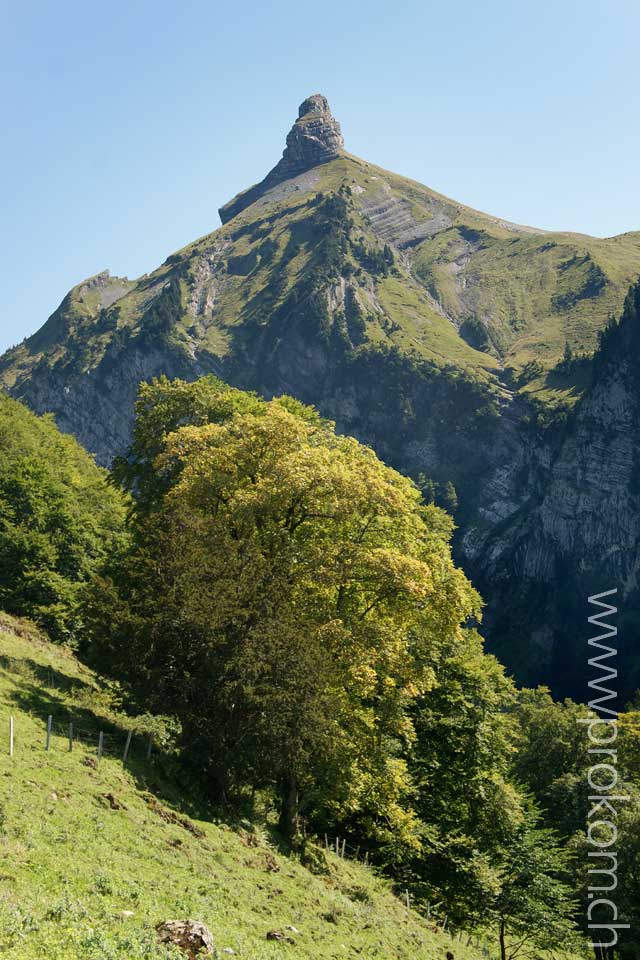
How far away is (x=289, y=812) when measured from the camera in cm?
2750

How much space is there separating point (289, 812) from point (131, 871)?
12.6m

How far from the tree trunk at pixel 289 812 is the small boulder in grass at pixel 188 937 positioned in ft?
46.6

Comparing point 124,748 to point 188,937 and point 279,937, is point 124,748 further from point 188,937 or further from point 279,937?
point 188,937

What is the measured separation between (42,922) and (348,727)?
16.9m

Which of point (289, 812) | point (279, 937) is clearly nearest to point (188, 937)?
point (279, 937)

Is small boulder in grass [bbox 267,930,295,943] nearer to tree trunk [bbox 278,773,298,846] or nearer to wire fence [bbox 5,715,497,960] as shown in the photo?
wire fence [bbox 5,715,497,960]

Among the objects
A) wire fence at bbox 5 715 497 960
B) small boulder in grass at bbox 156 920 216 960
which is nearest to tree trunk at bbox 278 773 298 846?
wire fence at bbox 5 715 497 960

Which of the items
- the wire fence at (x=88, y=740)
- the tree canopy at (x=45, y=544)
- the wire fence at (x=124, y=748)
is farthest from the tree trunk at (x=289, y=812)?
the tree canopy at (x=45, y=544)

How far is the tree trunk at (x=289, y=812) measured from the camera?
27.1 meters

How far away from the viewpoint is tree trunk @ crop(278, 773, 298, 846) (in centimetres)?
2714

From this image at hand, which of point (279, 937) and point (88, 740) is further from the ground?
point (88, 740)

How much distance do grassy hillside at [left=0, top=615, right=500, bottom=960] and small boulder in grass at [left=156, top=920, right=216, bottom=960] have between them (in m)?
0.39

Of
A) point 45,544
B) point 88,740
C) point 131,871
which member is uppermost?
point 45,544

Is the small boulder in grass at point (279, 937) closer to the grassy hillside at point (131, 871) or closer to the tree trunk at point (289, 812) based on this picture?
the grassy hillside at point (131, 871)
